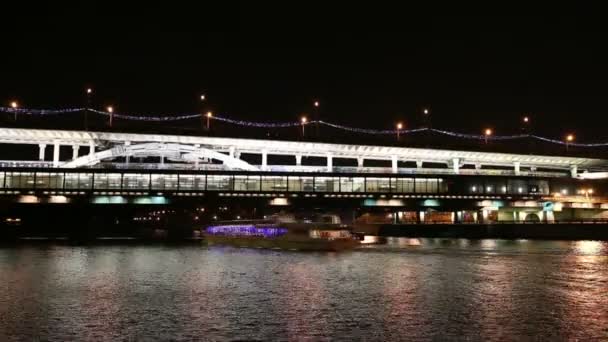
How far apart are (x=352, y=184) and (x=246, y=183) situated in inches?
622

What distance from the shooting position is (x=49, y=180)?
74.8m

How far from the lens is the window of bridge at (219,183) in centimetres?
7906

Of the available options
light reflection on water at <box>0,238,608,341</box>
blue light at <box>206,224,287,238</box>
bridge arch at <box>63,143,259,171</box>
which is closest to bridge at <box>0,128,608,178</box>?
bridge arch at <box>63,143,259,171</box>

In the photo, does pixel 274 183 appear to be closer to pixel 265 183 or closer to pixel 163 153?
pixel 265 183

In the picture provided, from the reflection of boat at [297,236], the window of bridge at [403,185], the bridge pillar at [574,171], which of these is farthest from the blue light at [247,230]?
the bridge pillar at [574,171]

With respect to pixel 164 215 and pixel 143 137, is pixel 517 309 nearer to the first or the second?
pixel 143 137

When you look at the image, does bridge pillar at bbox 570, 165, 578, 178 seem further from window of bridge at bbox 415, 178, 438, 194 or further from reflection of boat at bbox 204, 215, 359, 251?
reflection of boat at bbox 204, 215, 359, 251

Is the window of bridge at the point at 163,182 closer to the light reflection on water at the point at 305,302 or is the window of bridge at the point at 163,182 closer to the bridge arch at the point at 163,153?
the bridge arch at the point at 163,153

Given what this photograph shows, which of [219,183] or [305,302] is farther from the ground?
[219,183]

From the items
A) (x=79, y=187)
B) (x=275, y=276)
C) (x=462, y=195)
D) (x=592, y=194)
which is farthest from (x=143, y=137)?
(x=592, y=194)

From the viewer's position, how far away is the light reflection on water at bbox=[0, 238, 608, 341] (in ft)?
45.2

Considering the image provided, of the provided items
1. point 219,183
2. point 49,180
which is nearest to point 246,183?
point 219,183

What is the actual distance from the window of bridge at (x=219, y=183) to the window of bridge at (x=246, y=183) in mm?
980

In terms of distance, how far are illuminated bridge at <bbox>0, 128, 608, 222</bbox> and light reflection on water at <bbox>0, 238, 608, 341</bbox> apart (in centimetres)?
4634
